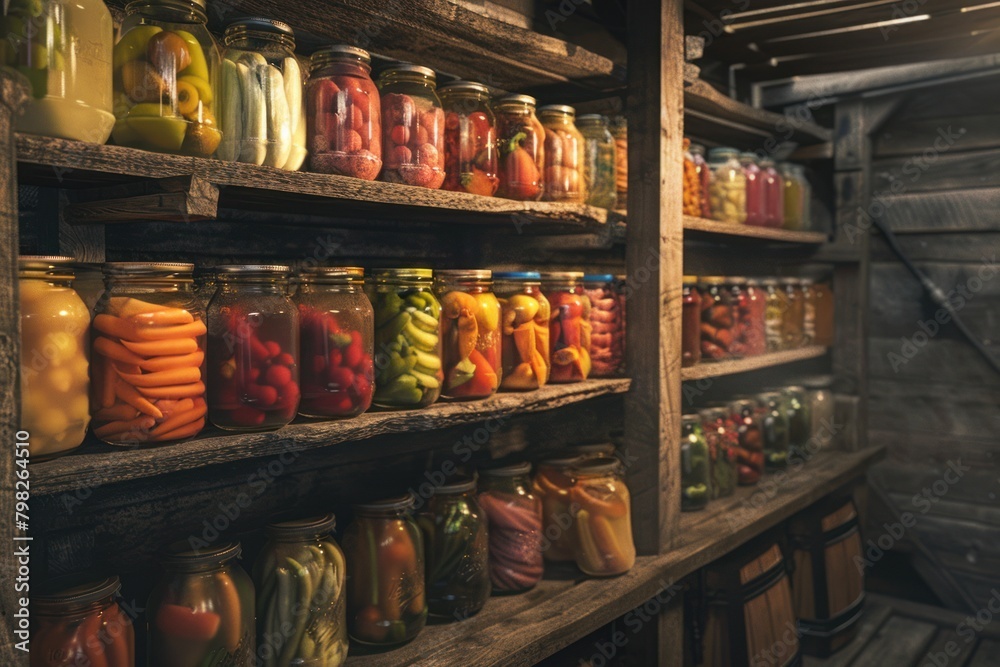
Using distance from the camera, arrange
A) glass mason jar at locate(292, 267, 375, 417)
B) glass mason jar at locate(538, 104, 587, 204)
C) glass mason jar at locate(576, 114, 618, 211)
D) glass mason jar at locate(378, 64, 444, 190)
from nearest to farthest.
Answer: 1. glass mason jar at locate(292, 267, 375, 417)
2. glass mason jar at locate(378, 64, 444, 190)
3. glass mason jar at locate(538, 104, 587, 204)
4. glass mason jar at locate(576, 114, 618, 211)

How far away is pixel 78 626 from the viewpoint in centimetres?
110

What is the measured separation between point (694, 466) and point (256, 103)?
5.59 feet

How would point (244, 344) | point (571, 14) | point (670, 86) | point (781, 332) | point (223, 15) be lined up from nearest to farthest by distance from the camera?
point (244, 344), point (223, 15), point (670, 86), point (571, 14), point (781, 332)

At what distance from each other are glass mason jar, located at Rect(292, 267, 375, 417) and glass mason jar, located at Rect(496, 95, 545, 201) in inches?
18.7

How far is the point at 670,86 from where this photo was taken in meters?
2.01

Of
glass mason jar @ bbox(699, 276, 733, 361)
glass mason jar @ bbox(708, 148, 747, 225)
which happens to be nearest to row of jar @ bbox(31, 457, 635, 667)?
glass mason jar @ bbox(699, 276, 733, 361)

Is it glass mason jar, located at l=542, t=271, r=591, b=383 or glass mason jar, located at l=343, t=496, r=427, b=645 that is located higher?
glass mason jar, located at l=542, t=271, r=591, b=383

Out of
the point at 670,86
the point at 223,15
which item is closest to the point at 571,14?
the point at 670,86

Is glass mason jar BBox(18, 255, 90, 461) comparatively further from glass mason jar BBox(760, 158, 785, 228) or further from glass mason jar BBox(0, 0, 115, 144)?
glass mason jar BBox(760, 158, 785, 228)

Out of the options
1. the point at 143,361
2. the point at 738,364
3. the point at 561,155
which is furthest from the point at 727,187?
the point at 143,361

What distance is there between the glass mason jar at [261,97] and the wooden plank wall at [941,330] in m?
2.69

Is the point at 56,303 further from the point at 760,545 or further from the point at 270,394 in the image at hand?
the point at 760,545

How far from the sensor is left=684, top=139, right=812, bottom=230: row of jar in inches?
97.6

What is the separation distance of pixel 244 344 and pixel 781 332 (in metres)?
2.27
